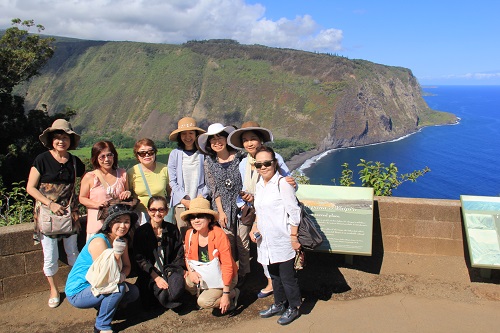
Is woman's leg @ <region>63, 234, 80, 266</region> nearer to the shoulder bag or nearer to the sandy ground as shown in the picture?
the shoulder bag

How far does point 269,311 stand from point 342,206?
4.29 feet

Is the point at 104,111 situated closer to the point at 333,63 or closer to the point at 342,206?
the point at 333,63

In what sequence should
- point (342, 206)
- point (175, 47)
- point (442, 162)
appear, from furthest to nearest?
point (175, 47), point (442, 162), point (342, 206)

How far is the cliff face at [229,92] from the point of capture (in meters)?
120

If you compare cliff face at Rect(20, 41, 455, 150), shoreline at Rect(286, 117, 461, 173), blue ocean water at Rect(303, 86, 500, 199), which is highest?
cliff face at Rect(20, 41, 455, 150)

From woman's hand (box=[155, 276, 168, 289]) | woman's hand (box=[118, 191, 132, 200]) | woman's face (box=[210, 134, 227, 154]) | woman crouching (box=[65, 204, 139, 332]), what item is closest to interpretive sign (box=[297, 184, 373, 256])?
woman's face (box=[210, 134, 227, 154])

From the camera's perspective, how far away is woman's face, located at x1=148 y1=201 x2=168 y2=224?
3.65 meters

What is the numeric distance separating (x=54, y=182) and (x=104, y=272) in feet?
3.13

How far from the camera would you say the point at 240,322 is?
3656mm

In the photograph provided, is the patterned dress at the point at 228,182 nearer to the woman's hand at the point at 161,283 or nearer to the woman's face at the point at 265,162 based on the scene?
the woman's face at the point at 265,162

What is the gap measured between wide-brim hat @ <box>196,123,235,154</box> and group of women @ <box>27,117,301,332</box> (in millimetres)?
12

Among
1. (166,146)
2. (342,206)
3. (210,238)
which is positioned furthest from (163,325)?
(166,146)

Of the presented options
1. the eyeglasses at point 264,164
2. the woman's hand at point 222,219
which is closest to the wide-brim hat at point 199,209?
the woman's hand at point 222,219

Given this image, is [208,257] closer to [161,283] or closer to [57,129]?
[161,283]
